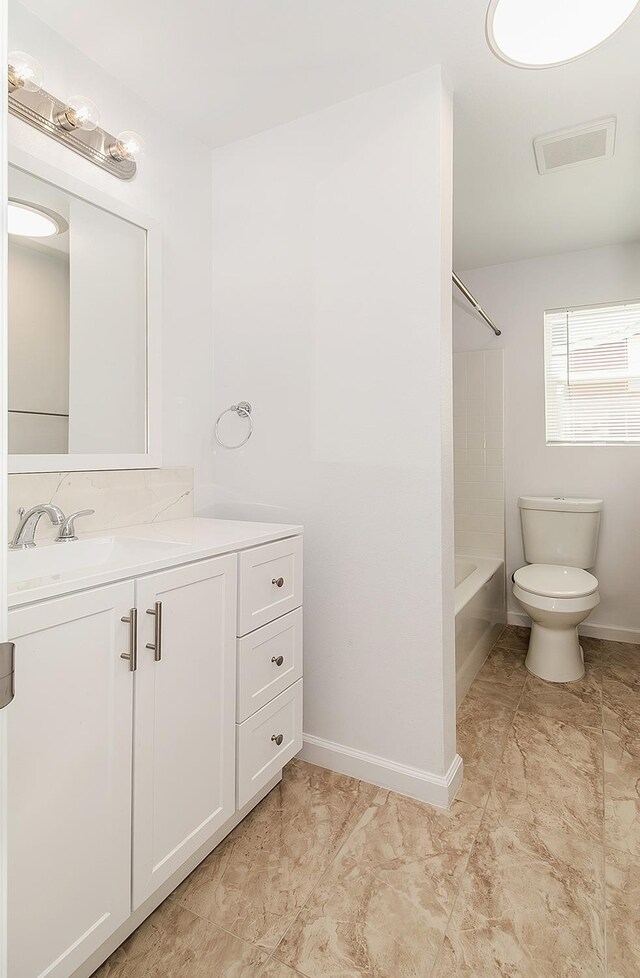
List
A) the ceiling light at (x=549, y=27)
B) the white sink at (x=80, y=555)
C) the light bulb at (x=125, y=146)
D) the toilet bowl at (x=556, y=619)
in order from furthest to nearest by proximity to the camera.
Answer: the toilet bowl at (x=556, y=619), the light bulb at (x=125, y=146), the ceiling light at (x=549, y=27), the white sink at (x=80, y=555)

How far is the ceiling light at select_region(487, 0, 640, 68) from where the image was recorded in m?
1.46

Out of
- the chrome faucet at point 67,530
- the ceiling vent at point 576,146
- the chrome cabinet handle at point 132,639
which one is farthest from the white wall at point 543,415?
the chrome cabinet handle at point 132,639

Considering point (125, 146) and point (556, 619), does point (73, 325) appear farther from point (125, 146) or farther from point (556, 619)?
point (556, 619)

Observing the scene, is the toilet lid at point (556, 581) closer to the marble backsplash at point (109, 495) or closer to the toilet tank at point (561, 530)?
the toilet tank at point (561, 530)

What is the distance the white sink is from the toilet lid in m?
1.96

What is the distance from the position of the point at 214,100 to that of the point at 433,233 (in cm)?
93

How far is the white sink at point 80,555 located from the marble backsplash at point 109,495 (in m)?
0.10

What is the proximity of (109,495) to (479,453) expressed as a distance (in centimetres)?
253

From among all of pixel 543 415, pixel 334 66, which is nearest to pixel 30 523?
pixel 334 66

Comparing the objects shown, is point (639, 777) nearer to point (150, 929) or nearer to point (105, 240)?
point (150, 929)

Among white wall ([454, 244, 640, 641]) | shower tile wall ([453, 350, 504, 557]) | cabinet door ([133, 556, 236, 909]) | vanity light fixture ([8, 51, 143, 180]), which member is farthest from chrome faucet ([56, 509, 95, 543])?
white wall ([454, 244, 640, 641])

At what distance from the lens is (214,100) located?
1.83 m

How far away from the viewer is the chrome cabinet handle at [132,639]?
1.13m

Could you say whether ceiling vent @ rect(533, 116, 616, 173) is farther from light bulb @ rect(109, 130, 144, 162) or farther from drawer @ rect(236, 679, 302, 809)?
drawer @ rect(236, 679, 302, 809)
